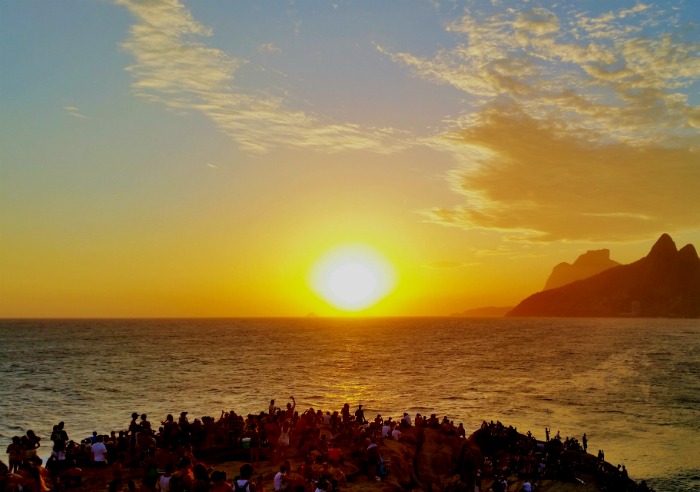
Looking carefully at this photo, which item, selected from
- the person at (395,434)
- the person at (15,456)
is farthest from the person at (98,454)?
the person at (395,434)

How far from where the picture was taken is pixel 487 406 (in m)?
50.1

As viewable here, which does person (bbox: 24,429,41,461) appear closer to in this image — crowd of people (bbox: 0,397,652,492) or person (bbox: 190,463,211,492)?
crowd of people (bbox: 0,397,652,492)

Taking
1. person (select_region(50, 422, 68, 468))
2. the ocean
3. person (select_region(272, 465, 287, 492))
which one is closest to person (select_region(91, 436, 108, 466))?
person (select_region(50, 422, 68, 468))

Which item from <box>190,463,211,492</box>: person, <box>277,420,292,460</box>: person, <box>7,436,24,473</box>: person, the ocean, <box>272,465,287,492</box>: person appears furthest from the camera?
the ocean

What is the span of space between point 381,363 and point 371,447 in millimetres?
72212

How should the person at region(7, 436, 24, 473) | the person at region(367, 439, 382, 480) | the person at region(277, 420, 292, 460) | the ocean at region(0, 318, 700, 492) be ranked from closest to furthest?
the person at region(7, 436, 24, 473) < the person at region(367, 439, 382, 480) < the person at region(277, 420, 292, 460) < the ocean at region(0, 318, 700, 492)

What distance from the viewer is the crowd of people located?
1688cm

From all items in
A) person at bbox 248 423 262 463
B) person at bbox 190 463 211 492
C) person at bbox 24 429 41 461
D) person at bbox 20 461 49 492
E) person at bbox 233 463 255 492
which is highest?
person at bbox 190 463 211 492

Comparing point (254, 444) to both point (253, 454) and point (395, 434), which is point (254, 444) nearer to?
point (253, 454)

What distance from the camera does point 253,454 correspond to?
22562 millimetres

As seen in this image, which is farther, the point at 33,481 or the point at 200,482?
the point at 33,481

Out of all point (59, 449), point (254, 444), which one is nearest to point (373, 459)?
point (254, 444)

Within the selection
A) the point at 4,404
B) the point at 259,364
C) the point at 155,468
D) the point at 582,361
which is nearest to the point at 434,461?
the point at 155,468

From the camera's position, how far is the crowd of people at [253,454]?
1688 cm
